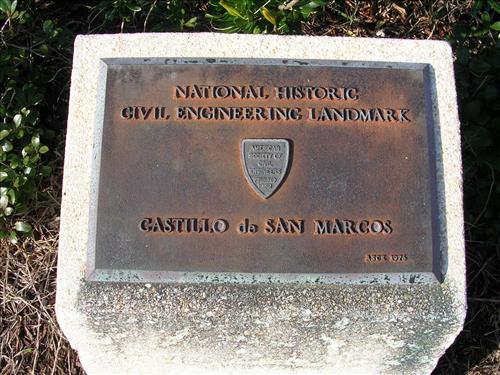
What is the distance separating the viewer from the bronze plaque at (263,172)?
1.84 meters

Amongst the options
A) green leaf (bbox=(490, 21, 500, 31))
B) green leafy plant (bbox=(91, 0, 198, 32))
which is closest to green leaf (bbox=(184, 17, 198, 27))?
green leafy plant (bbox=(91, 0, 198, 32))

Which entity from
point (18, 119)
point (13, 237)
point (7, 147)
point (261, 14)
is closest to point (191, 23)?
point (261, 14)

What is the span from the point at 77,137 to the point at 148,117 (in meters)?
0.29

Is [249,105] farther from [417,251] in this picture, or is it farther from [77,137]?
[417,251]

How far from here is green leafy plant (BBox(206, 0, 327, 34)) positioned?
267cm

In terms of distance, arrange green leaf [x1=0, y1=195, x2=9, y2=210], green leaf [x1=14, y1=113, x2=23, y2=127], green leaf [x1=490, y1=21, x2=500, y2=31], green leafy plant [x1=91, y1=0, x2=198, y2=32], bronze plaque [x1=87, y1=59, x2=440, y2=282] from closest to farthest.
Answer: bronze plaque [x1=87, y1=59, x2=440, y2=282] → green leaf [x1=0, y1=195, x2=9, y2=210] → green leaf [x1=14, y1=113, x2=23, y2=127] → green leaf [x1=490, y1=21, x2=500, y2=31] → green leafy plant [x1=91, y1=0, x2=198, y2=32]

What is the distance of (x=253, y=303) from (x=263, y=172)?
1.57 ft

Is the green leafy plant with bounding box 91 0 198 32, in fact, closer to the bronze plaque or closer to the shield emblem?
the bronze plaque

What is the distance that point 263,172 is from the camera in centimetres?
191

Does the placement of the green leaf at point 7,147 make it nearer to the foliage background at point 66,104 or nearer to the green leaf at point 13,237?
the foliage background at point 66,104

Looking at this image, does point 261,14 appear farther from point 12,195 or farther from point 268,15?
point 12,195

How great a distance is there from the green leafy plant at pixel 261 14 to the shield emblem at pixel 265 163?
1.02 metres

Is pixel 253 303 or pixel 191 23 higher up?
pixel 191 23

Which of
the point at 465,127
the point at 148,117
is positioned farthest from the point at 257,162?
the point at 465,127
